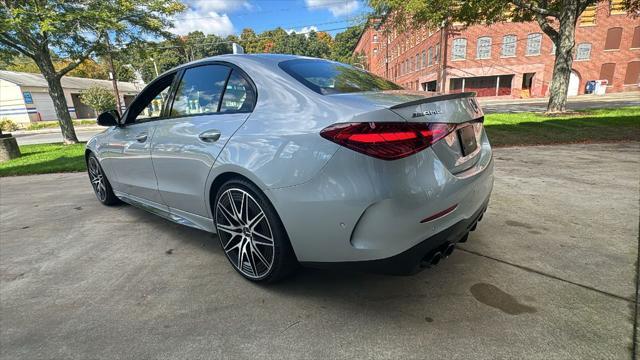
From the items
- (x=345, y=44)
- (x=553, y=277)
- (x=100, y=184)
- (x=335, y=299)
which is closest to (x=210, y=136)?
(x=335, y=299)

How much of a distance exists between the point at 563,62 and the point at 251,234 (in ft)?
47.2

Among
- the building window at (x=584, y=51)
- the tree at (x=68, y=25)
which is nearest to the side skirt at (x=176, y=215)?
the tree at (x=68, y=25)

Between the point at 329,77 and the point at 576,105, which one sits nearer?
the point at 329,77

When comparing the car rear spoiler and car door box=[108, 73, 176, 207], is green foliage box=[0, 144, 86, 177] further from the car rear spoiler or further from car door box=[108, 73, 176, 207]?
the car rear spoiler

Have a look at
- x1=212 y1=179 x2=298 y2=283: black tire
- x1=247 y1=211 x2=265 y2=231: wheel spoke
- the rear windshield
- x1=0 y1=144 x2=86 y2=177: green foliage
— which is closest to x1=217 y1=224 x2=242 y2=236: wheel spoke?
x1=212 y1=179 x2=298 y2=283: black tire

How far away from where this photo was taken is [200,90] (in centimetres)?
281

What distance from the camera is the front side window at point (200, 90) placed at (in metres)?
2.64

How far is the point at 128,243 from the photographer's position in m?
3.36

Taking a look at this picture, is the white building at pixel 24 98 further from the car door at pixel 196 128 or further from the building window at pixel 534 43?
the building window at pixel 534 43

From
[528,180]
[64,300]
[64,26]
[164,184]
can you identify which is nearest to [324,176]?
[164,184]

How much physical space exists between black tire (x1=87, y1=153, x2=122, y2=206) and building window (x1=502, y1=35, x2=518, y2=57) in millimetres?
37606

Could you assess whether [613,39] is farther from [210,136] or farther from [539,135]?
[210,136]

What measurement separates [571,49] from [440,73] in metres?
23.3

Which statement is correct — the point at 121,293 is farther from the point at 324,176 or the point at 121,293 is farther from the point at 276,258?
the point at 324,176
